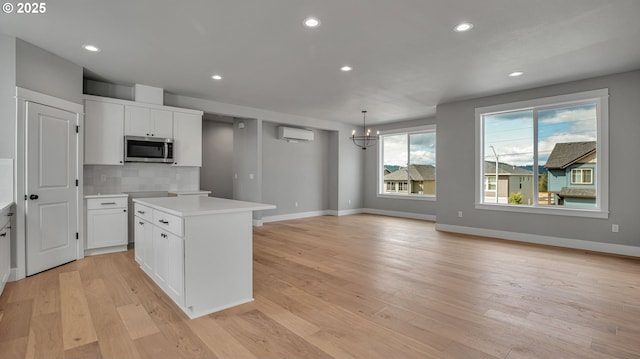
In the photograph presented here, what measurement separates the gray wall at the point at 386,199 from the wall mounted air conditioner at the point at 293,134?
2.12 m

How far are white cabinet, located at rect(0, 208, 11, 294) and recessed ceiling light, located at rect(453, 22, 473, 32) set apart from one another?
474cm

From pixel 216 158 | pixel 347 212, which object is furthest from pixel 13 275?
pixel 347 212

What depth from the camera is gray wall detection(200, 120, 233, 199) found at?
8078mm

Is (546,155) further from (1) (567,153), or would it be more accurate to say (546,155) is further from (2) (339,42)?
(2) (339,42)

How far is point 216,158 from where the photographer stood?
829cm

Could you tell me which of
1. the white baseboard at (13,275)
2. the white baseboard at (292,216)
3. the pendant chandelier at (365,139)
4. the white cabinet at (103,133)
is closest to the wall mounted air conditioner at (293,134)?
the pendant chandelier at (365,139)

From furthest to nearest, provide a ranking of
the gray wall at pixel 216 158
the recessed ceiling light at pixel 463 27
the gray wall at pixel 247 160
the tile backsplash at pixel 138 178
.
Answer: the gray wall at pixel 216 158 < the gray wall at pixel 247 160 < the tile backsplash at pixel 138 178 < the recessed ceiling light at pixel 463 27

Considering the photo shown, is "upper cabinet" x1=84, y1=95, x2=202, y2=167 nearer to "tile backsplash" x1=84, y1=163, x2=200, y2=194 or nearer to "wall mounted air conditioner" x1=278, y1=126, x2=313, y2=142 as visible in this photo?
"tile backsplash" x1=84, y1=163, x2=200, y2=194

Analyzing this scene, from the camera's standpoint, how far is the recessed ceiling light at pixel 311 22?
2.91 meters

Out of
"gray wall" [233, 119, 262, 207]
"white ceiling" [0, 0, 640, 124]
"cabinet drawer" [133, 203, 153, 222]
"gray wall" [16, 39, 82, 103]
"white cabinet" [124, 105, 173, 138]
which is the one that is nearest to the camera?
"white ceiling" [0, 0, 640, 124]

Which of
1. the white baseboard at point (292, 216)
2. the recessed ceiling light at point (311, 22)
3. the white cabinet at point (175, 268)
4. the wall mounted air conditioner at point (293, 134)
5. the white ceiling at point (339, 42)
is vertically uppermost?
the white ceiling at point (339, 42)

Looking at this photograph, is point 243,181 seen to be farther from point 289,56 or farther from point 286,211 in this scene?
point 289,56

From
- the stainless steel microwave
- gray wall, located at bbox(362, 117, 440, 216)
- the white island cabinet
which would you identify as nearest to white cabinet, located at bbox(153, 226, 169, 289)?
the white island cabinet

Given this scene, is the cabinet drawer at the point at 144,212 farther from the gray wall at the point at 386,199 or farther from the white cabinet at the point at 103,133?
the gray wall at the point at 386,199
